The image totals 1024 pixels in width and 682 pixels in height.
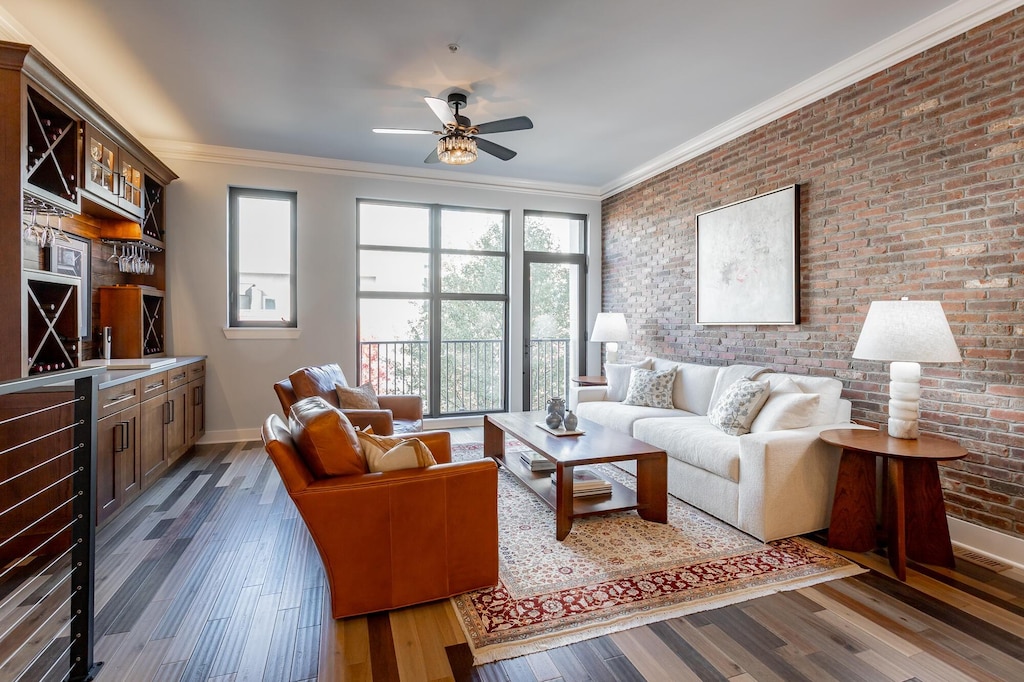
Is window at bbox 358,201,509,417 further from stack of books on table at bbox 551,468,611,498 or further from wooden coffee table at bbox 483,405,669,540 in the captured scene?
stack of books on table at bbox 551,468,611,498

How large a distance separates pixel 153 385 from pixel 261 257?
197 centimetres

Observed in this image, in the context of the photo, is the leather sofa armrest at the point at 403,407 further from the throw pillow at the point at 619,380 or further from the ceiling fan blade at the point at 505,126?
the ceiling fan blade at the point at 505,126

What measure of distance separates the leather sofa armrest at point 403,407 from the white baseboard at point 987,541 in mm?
3530

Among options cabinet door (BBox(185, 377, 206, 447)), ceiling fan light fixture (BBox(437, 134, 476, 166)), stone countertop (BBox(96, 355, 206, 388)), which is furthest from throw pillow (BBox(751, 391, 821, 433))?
cabinet door (BBox(185, 377, 206, 447))

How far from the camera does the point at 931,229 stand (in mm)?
2891

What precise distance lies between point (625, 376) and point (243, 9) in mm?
4084

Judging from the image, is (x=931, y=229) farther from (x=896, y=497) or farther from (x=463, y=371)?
(x=463, y=371)

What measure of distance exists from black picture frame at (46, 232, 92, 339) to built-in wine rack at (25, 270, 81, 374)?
9 centimetres

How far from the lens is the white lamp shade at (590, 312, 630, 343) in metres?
5.50

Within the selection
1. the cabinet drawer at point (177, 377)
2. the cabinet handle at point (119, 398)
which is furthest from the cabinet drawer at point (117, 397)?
the cabinet drawer at point (177, 377)

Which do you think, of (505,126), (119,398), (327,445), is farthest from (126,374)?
(505,126)

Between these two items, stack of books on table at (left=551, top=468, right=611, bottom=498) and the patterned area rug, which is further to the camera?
stack of books on table at (left=551, top=468, right=611, bottom=498)

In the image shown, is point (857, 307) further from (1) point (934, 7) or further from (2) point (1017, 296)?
(1) point (934, 7)

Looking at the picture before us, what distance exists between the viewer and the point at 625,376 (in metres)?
4.98
